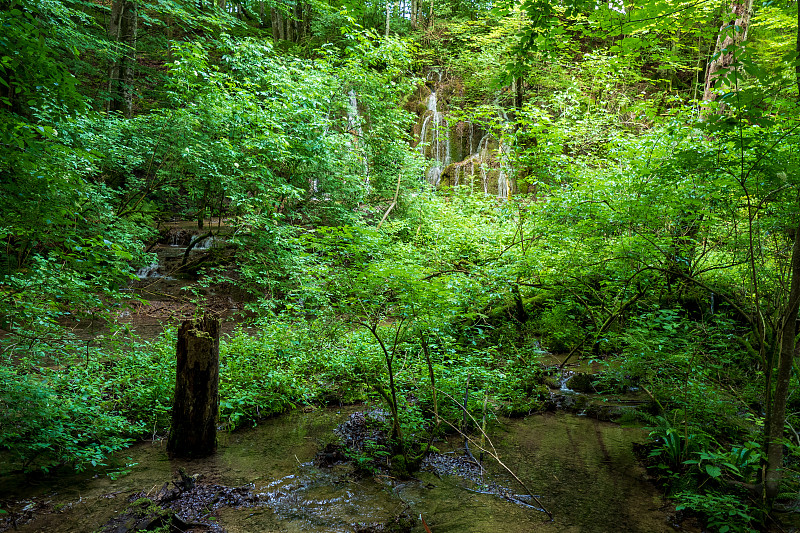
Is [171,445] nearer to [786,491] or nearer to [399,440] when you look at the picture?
[399,440]

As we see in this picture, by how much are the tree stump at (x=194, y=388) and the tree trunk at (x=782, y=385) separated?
5233 millimetres

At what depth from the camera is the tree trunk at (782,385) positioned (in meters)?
3.14

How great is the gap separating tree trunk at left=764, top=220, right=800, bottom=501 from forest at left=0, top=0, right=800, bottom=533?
0.02 m

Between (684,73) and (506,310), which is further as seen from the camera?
(684,73)

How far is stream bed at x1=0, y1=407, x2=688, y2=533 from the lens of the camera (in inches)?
139

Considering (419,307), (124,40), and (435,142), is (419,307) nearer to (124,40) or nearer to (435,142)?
(124,40)

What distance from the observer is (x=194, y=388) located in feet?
14.9

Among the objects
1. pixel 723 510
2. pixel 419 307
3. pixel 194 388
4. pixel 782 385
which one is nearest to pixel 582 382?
pixel 723 510

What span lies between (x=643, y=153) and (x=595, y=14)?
3.35 m

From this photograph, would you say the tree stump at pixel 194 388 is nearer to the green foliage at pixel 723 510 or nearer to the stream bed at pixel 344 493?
the stream bed at pixel 344 493

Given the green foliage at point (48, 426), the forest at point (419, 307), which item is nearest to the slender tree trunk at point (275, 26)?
the forest at point (419, 307)

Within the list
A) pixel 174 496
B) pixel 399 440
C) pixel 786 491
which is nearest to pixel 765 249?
pixel 786 491

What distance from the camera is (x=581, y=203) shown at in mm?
6672

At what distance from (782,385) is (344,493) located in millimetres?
3840
